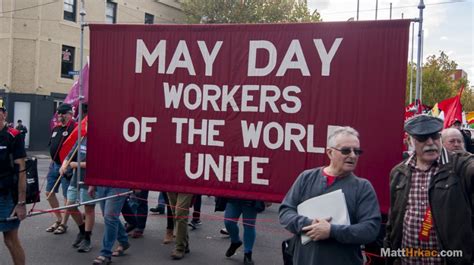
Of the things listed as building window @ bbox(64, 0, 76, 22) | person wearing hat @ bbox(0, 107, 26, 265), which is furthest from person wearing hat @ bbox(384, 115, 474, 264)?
building window @ bbox(64, 0, 76, 22)

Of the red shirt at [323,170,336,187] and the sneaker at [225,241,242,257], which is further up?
the red shirt at [323,170,336,187]

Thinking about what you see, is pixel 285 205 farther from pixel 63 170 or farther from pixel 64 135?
pixel 64 135

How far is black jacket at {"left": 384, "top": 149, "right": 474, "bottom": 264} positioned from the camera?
311 centimetres

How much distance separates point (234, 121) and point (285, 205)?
186cm

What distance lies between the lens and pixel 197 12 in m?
27.0

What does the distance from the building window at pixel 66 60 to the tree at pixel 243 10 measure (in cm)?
683

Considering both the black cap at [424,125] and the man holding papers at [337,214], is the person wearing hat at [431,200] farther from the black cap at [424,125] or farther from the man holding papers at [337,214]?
the man holding papers at [337,214]

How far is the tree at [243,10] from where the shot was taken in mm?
26047

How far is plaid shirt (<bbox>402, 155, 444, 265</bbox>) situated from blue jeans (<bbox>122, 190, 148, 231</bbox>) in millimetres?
4741

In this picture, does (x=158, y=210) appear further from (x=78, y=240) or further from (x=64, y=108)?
(x=64, y=108)

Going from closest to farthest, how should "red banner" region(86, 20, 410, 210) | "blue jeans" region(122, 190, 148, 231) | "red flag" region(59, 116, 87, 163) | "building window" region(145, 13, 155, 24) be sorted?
"red banner" region(86, 20, 410, 210), "red flag" region(59, 116, 87, 163), "blue jeans" region(122, 190, 148, 231), "building window" region(145, 13, 155, 24)

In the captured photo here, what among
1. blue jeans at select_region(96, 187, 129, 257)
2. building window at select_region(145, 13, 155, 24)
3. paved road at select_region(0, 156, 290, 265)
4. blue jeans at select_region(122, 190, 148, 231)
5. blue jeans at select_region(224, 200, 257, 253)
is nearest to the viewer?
blue jeans at select_region(96, 187, 129, 257)

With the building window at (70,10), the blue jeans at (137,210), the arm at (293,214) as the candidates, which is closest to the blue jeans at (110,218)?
the blue jeans at (137,210)

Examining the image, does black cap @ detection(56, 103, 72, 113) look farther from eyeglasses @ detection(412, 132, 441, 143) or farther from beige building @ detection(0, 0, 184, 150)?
beige building @ detection(0, 0, 184, 150)
